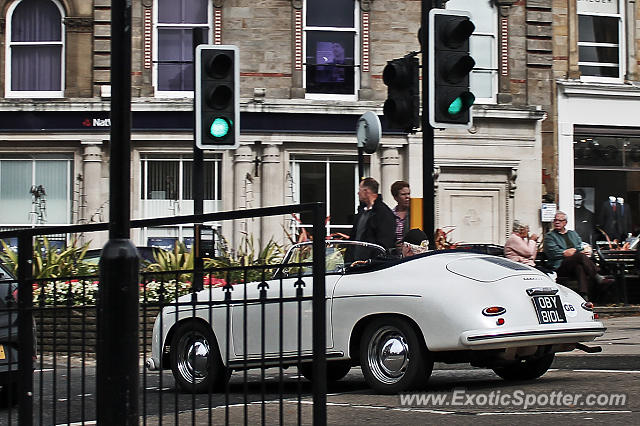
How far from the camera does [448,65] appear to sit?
38.3 ft

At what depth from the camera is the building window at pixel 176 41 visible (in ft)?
82.9

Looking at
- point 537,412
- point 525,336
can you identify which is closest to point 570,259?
point 525,336

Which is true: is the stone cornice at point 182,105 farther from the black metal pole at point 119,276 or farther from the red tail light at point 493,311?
the black metal pole at point 119,276

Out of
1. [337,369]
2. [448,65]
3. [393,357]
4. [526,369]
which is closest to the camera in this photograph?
[393,357]

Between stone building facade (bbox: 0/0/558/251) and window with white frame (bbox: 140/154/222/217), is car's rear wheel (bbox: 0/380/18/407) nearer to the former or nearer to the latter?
stone building facade (bbox: 0/0/558/251)

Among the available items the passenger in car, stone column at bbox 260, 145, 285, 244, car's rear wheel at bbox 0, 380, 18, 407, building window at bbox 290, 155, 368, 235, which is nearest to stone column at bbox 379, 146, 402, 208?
building window at bbox 290, 155, 368, 235

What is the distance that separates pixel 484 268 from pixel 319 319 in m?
5.21

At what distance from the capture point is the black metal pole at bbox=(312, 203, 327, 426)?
4547 millimetres

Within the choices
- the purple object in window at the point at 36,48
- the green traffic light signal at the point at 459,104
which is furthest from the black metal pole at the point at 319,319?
the purple object in window at the point at 36,48

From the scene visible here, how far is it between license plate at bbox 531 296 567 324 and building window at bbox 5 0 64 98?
1755 centimetres

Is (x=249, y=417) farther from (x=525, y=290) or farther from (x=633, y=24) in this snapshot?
(x=633, y=24)

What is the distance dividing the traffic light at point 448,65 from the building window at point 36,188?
14946 mm

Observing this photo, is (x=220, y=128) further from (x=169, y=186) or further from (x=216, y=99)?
(x=169, y=186)

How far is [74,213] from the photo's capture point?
24.9 metres
